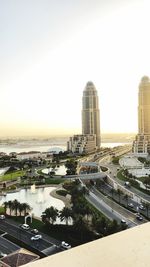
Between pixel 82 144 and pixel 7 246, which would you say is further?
pixel 82 144

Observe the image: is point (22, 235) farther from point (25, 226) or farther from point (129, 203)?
point (129, 203)

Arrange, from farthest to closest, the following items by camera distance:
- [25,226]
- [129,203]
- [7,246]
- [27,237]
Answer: [129,203], [25,226], [27,237], [7,246]

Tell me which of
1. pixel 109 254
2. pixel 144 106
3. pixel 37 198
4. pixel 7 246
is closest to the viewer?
pixel 109 254

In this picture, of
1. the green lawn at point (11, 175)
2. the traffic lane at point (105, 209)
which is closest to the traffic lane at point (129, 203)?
the traffic lane at point (105, 209)

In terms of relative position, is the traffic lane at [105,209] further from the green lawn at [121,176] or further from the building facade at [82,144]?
the building facade at [82,144]

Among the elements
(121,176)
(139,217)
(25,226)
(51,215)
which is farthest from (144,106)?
(25,226)

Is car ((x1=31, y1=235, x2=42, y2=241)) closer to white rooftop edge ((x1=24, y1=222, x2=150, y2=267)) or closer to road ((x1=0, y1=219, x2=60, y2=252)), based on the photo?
road ((x1=0, y1=219, x2=60, y2=252))

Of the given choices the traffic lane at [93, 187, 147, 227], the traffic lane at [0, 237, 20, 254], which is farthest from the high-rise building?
the traffic lane at [0, 237, 20, 254]
